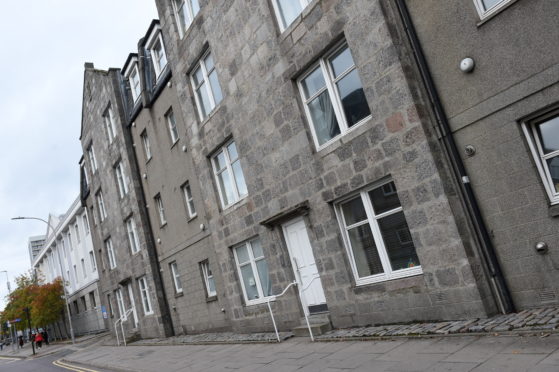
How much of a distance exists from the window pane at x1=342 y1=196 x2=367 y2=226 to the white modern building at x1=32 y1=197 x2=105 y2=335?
103ft

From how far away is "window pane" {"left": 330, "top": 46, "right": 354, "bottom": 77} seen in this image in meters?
9.80

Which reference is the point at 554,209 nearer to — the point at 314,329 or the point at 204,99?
the point at 314,329

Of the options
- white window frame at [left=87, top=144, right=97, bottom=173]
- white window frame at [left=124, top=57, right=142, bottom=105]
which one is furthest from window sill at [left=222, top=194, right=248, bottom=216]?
white window frame at [left=87, top=144, right=97, bottom=173]

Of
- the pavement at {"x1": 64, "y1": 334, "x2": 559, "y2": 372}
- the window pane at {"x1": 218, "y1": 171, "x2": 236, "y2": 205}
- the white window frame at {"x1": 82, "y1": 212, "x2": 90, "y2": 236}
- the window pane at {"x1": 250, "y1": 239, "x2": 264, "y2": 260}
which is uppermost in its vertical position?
the white window frame at {"x1": 82, "y1": 212, "x2": 90, "y2": 236}

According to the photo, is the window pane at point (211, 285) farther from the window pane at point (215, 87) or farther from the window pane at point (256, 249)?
the window pane at point (215, 87)

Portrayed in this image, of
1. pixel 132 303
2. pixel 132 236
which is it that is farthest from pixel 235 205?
pixel 132 303

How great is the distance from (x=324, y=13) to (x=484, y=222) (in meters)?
Result: 5.31

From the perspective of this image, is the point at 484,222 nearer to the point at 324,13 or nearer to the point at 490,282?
the point at 490,282

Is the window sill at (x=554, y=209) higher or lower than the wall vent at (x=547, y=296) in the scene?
higher

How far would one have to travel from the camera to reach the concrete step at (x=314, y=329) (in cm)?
1056

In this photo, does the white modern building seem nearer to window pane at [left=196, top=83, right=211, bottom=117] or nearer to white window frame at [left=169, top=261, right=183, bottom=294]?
white window frame at [left=169, top=261, right=183, bottom=294]

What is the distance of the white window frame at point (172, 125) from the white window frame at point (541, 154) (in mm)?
13749

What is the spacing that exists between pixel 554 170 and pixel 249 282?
30.7 ft

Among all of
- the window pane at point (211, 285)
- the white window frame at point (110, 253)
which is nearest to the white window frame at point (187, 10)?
the window pane at point (211, 285)
